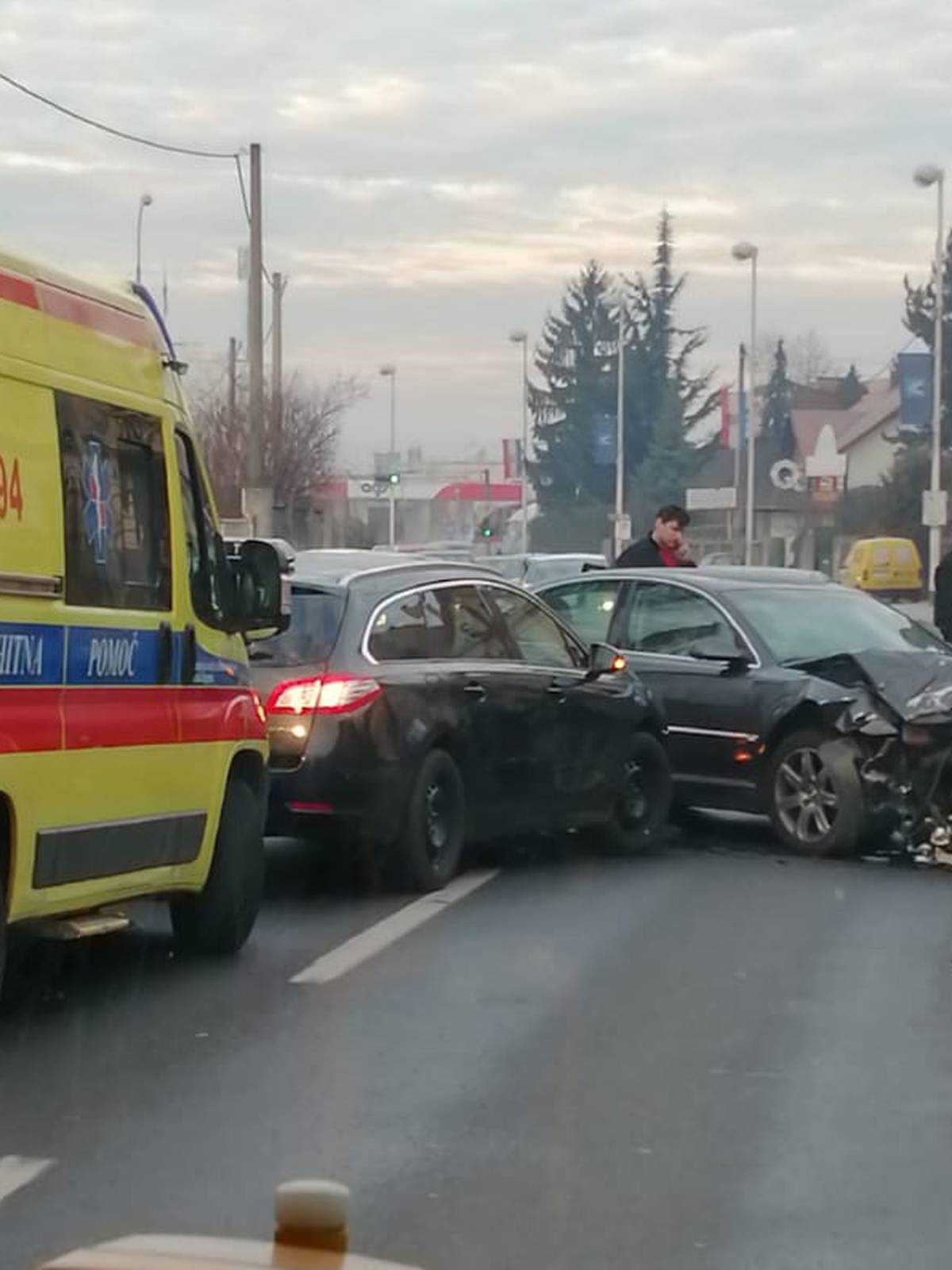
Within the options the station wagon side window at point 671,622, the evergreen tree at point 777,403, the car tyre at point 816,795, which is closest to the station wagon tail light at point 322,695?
the car tyre at point 816,795

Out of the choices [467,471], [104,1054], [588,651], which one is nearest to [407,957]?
[104,1054]

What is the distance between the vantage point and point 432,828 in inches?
420

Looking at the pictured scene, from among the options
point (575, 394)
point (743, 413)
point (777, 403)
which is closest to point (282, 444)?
point (743, 413)

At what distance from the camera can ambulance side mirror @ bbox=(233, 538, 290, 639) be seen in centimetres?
884

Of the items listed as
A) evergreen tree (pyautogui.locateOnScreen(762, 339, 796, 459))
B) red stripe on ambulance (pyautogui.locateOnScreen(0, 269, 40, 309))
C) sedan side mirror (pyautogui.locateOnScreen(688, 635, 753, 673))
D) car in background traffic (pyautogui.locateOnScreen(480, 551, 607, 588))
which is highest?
evergreen tree (pyautogui.locateOnScreen(762, 339, 796, 459))

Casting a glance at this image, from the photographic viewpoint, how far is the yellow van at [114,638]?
277 inches

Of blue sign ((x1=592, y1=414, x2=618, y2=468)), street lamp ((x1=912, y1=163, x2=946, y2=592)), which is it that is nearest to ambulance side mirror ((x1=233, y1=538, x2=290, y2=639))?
street lamp ((x1=912, y1=163, x2=946, y2=592))

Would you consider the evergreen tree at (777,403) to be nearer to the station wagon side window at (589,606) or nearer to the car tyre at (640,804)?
the station wagon side window at (589,606)

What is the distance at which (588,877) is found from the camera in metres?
11.6

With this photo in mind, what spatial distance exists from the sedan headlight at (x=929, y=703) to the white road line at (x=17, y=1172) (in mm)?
7317

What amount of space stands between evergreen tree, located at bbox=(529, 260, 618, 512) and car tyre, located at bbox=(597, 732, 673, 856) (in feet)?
244

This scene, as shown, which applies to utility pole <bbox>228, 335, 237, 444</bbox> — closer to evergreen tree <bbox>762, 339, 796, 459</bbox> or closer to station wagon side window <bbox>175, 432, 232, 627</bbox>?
station wagon side window <bbox>175, 432, 232, 627</bbox>

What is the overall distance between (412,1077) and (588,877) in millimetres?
4834

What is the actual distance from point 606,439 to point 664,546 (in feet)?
184
